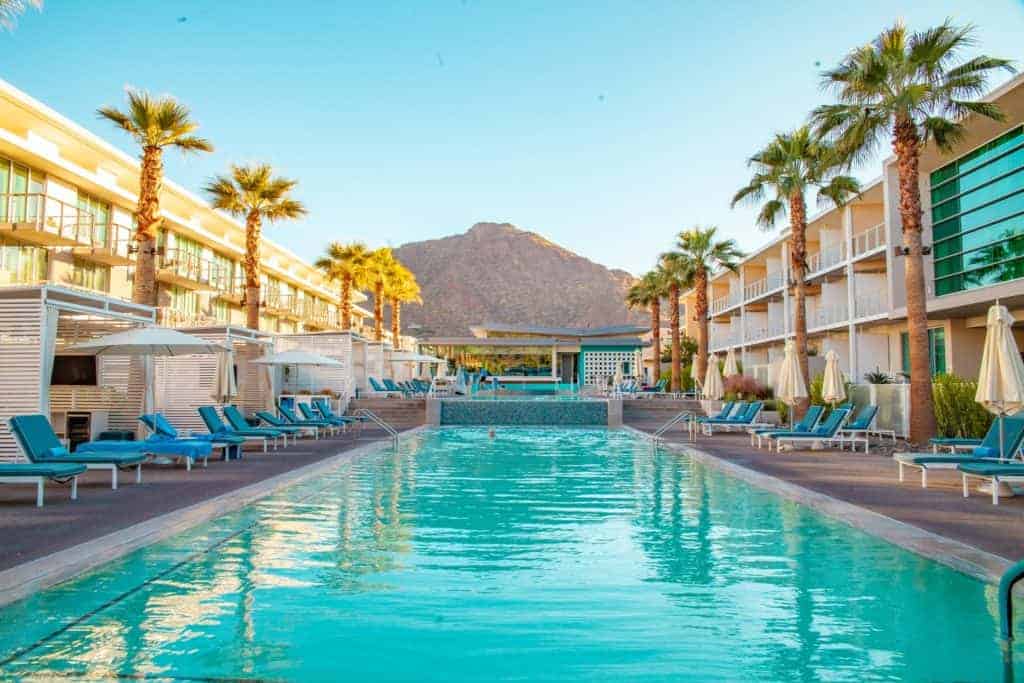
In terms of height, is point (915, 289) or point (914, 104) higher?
point (914, 104)

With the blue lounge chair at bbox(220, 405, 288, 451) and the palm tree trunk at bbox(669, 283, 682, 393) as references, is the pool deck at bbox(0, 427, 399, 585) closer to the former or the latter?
the blue lounge chair at bbox(220, 405, 288, 451)

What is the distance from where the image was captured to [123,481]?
10086 millimetres

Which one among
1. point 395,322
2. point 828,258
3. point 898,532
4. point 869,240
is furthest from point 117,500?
point 395,322

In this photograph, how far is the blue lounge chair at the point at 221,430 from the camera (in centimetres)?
1379

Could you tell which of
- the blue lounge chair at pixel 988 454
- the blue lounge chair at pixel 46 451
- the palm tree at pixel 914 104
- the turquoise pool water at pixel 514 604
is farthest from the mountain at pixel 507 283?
the turquoise pool water at pixel 514 604

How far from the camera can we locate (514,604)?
502 centimetres

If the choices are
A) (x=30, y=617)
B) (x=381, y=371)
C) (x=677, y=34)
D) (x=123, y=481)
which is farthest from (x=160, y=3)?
(x=381, y=371)

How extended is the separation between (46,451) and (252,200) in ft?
56.6

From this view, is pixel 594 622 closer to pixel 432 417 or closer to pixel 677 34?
pixel 677 34

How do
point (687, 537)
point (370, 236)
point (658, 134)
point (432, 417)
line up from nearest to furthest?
point (687, 537)
point (432, 417)
point (658, 134)
point (370, 236)

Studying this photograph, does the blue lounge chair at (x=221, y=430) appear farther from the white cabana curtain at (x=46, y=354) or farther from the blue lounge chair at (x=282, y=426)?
the white cabana curtain at (x=46, y=354)

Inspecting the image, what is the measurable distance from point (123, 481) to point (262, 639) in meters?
6.86

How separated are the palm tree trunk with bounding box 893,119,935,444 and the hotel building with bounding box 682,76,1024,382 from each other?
2.18 metres

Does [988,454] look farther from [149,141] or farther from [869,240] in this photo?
[869,240]
